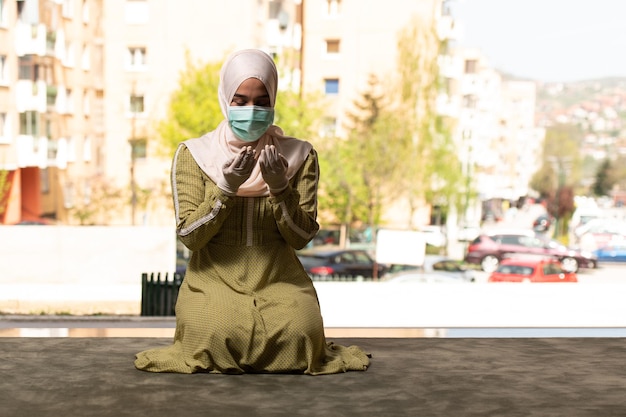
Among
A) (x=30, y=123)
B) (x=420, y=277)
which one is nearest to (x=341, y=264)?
(x=420, y=277)

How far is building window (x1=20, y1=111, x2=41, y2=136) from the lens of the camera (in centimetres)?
1773

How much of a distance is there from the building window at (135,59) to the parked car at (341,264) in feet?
18.9

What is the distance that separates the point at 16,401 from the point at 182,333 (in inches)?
20.5

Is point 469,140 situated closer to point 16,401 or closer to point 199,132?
point 199,132

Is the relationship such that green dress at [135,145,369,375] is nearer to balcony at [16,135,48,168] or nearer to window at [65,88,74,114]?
balcony at [16,135,48,168]

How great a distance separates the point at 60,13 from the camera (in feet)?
61.7

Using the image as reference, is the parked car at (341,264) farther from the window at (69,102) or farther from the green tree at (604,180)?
the green tree at (604,180)

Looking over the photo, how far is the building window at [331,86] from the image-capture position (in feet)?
71.7

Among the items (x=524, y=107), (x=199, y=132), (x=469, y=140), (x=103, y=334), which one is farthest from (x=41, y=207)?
(x=524, y=107)

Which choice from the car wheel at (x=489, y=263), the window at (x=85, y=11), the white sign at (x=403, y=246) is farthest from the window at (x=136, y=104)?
the white sign at (x=403, y=246)

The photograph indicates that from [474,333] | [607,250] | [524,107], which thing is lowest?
[607,250]

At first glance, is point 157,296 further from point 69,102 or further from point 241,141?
point 69,102

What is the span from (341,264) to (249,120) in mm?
14996

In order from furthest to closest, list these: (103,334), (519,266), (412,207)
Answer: (412,207), (519,266), (103,334)
